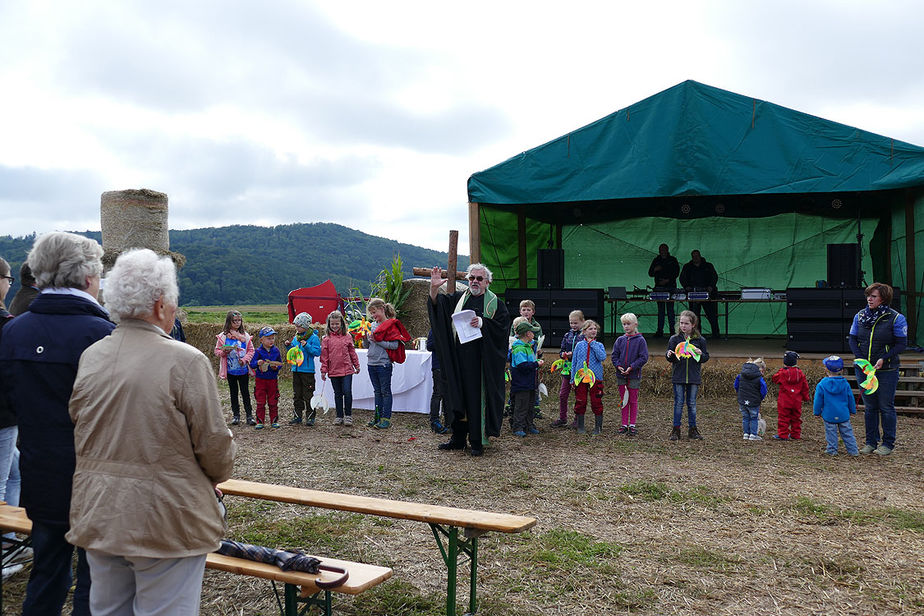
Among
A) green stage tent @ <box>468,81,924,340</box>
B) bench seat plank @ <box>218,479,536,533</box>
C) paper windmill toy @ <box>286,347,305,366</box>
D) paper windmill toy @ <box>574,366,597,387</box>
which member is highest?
green stage tent @ <box>468,81,924,340</box>

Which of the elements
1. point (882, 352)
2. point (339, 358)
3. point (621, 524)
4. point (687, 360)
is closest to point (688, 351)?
point (687, 360)

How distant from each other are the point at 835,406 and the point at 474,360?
142 inches

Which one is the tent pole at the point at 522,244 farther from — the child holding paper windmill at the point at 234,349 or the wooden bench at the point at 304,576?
the wooden bench at the point at 304,576

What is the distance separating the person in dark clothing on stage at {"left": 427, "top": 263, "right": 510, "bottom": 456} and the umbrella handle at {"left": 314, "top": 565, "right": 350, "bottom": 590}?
418 cm

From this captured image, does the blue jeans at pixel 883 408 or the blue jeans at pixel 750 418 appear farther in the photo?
the blue jeans at pixel 750 418

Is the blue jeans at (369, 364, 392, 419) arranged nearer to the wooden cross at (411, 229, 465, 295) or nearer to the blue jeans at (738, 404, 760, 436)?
the wooden cross at (411, 229, 465, 295)

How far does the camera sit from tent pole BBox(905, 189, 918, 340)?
11.0 metres

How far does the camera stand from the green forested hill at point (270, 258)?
2505 inches

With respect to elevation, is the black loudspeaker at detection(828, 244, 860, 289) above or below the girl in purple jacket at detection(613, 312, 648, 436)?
above

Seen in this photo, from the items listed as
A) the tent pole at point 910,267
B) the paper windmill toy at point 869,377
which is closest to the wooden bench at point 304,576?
the paper windmill toy at point 869,377

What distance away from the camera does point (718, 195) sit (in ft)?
37.3

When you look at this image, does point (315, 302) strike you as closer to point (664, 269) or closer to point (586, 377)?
point (664, 269)

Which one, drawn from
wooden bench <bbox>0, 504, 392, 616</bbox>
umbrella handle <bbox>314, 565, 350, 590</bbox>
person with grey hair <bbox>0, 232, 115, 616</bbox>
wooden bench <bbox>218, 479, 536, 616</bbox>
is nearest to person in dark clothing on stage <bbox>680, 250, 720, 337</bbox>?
wooden bench <bbox>218, 479, 536, 616</bbox>

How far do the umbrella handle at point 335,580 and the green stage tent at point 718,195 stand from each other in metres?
9.14
